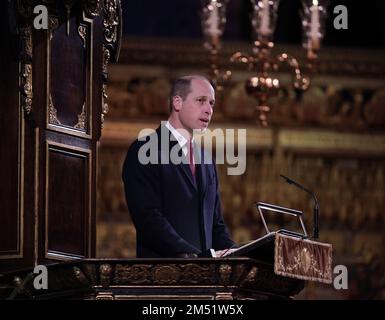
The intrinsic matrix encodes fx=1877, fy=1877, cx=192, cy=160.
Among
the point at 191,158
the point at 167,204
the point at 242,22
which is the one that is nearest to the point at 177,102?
the point at 191,158

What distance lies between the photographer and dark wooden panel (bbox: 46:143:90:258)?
11133mm

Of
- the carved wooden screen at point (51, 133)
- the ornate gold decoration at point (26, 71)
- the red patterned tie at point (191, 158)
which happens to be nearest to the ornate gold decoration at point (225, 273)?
the red patterned tie at point (191, 158)

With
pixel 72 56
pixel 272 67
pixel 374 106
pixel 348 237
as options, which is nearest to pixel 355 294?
pixel 348 237

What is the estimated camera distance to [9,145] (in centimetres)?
1124

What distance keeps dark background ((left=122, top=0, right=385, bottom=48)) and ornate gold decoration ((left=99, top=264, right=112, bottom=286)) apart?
10127 millimetres

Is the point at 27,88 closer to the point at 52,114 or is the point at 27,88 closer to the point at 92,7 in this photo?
the point at 52,114

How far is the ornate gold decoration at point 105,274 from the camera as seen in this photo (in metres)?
10.4

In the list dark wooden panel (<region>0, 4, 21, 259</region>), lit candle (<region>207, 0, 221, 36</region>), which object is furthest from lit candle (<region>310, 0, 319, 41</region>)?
dark wooden panel (<region>0, 4, 21, 259</region>)

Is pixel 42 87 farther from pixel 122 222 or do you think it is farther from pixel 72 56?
pixel 122 222

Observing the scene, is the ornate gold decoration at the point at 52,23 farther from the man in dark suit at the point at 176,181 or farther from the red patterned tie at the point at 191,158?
the red patterned tie at the point at 191,158

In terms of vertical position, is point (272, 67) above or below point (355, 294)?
above

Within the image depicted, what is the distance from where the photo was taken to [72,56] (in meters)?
11.5
